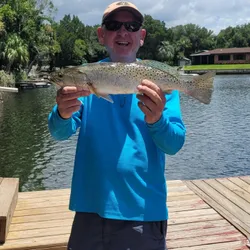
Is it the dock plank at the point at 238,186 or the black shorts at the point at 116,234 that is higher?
the black shorts at the point at 116,234

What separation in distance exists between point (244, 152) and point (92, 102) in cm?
1383

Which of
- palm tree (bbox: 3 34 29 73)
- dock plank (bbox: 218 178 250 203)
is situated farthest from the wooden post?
palm tree (bbox: 3 34 29 73)

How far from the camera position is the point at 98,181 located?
230cm

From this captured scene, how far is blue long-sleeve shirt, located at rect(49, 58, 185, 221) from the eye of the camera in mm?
2246

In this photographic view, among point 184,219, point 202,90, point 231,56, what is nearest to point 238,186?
point 184,219

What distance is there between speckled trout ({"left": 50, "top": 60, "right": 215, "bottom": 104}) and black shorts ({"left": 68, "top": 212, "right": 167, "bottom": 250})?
74cm

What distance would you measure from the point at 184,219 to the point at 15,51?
42.4 meters

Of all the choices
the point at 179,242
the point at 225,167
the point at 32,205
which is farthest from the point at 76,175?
the point at 225,167

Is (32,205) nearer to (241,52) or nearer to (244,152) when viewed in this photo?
(244,152)

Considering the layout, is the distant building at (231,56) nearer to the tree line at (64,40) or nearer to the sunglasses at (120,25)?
the tree line at (64,40)

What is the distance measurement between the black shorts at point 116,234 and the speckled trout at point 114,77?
2.43 feet

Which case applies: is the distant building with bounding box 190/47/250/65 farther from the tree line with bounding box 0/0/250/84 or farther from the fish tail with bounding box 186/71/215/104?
the fish tail with bounding box 186/71/215/104

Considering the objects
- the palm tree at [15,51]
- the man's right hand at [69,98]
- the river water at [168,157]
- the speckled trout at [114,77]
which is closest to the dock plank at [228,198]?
the speckled trout at [114,77]

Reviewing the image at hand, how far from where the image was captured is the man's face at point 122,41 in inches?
96.8
